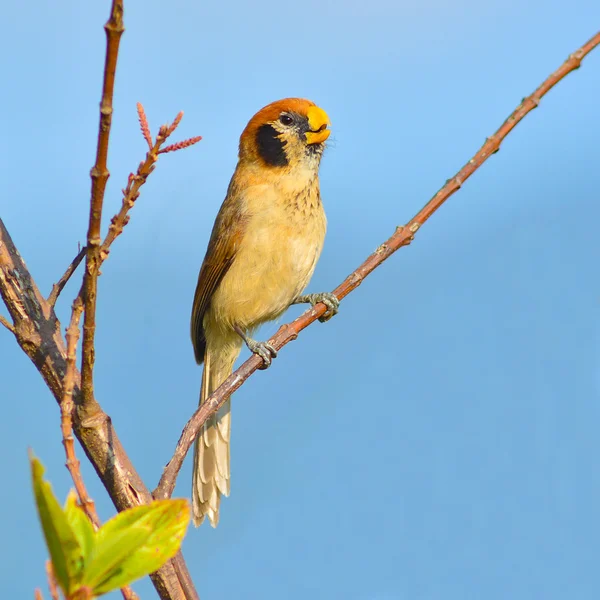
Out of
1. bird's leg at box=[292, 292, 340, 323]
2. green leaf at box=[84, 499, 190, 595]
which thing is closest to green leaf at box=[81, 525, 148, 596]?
green leaf at box=[84, 499, 190, 595]

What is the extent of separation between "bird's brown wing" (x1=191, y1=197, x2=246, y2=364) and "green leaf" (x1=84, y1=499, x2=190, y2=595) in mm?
3475

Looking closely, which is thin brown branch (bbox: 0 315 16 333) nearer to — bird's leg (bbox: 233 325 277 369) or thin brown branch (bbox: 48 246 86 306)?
thin brown branch (bbox: 48 246 86 306)

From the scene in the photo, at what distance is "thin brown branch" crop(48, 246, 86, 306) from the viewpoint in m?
2.50

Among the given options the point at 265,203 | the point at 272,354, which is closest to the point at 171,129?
the point at 272,354

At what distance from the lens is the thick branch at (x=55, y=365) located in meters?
2.29

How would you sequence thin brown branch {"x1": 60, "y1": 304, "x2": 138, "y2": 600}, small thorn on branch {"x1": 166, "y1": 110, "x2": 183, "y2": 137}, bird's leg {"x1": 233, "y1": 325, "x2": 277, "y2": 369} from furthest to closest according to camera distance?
bird's leg {"x1": 233, "y1": 325, "x2": 277, "y2": 369} → small thorn on branch {"x1": 166, "y1": 110, "x2": 183, "y2": 137} → thin brown branch {"x1": 60, "y1": 304, "x2": 138, "y2": 600}

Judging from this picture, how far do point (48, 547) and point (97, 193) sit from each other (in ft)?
2.61

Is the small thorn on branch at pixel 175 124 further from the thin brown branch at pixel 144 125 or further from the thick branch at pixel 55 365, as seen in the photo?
the thick branch at pixel 55 365

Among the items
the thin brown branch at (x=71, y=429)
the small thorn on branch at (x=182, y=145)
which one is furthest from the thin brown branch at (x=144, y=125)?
the thin brown branch at (x=71, y=429)

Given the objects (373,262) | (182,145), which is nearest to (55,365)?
(182,145)

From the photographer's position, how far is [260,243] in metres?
4.47

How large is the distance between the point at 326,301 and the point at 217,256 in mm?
1618

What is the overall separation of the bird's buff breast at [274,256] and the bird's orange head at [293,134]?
0.22 metres

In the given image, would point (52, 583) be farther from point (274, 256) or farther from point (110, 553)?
point (274, 256)
